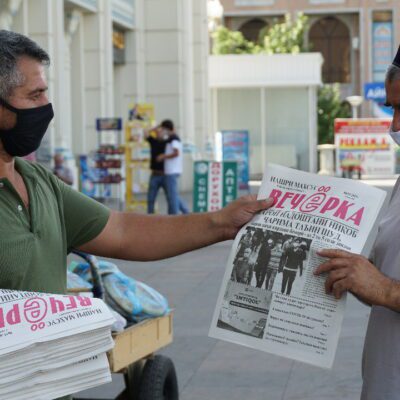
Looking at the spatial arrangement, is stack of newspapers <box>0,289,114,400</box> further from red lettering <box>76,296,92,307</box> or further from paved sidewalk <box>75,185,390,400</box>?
paved sidewalk <box>75,185,390,400</box>

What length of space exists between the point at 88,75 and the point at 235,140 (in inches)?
190

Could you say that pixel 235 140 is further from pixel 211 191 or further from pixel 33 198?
pixel 33 198

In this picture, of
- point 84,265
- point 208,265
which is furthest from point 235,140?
point 84,265

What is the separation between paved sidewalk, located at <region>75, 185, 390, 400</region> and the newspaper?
3630 millimetres

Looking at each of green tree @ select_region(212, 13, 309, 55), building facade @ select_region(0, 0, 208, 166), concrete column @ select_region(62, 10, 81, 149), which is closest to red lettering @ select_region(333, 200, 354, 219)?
building facade @ select_region(0, 0, 208, 166)

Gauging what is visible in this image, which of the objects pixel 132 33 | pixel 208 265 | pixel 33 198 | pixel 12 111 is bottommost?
pixel 208 265

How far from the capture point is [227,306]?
3.24m

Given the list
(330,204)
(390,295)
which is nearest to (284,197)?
A: (330,204)

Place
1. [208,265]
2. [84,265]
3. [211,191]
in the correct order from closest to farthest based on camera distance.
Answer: [84,265] → [208,265] → [211,191]

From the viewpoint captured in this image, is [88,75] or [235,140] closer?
[88,75]

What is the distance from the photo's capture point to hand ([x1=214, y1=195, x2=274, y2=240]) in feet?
11.0

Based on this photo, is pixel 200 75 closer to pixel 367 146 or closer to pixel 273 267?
pixel 367 146

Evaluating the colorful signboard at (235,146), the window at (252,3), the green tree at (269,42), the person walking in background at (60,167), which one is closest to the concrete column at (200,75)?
the colorful signboard at (235,146)

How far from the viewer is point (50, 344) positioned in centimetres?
280
